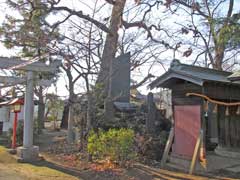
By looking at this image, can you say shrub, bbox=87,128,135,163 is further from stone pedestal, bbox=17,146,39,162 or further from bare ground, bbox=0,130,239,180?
stone pedestal, bbox=17,146,39,162

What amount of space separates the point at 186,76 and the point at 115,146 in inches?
131

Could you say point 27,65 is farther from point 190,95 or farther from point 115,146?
point 190,95

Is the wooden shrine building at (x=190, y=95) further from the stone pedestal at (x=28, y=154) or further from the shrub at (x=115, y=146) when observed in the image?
the stone pedestal at (x=28, y=154)

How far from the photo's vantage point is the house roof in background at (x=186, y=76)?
10802 millimetres

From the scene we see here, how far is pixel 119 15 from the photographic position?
1488 cm

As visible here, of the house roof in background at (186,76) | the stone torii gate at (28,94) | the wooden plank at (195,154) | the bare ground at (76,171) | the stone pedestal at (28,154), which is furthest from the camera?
the stone torii gate at (28,94)

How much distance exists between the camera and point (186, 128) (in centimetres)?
1145

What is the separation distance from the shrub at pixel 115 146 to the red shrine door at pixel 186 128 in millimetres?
1671

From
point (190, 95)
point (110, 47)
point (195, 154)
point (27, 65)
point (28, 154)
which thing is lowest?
point (28, 154)

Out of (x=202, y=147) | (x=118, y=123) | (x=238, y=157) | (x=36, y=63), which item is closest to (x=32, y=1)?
(x=36, y=63)

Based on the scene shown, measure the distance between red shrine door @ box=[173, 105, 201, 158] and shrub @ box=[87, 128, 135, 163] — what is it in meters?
1.67

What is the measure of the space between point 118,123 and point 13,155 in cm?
488

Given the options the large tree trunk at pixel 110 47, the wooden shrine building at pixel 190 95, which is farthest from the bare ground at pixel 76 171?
the large tree trunk at pixel 110 47

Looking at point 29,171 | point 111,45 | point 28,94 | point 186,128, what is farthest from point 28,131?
point 186,128
